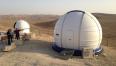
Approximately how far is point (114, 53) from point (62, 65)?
651 cm

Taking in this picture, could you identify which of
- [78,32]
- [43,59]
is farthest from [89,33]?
[43,59]

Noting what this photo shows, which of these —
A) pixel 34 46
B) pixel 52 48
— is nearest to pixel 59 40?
pixel 52 48

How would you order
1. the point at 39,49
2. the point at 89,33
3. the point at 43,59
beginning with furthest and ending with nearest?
the point at 39,49 → the point at 89,33 → the point at 43,59

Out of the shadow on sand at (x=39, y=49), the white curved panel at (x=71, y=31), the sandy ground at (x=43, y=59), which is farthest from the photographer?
the white curved panel at (x=71, y=31)

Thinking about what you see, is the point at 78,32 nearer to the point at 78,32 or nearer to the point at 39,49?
the point at 78,32

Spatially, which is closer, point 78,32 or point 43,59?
point 43,59

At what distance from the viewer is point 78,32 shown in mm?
18312

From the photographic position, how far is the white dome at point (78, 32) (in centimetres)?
1839

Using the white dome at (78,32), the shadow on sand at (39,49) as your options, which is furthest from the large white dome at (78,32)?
the shadow on sand at (39,49)

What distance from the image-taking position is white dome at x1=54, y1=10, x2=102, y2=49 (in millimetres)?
18391

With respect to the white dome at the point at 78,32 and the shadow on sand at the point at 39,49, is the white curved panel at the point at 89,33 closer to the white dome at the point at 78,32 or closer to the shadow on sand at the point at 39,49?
the white dome at the point at 78,32

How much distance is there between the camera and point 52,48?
67.2ft

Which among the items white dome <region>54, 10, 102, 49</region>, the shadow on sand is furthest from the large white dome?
the shadow on sand

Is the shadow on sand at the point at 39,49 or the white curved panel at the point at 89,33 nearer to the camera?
the shadow on sand at the point at 39,49
